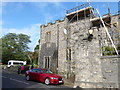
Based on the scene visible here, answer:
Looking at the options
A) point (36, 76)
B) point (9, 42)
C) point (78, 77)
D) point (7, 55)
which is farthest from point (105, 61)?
point (9, 42)

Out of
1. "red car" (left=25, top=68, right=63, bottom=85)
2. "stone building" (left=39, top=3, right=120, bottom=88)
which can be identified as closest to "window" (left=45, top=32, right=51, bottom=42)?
"stone building" (left=39, top=3, right=120, bottom=88)

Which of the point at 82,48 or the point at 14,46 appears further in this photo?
the point at 14,46

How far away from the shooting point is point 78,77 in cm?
1077

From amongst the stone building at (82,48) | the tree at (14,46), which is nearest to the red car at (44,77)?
the stone building at (82,48)

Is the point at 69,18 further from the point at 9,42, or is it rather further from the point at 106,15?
the point at 9,42

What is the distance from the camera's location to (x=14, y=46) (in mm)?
44719

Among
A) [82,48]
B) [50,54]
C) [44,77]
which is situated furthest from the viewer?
[50,54]

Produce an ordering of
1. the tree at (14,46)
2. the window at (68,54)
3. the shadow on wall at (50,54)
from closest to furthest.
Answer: the window at (68,54) < the shadow on wall at (50,54) < the tree at (14,46)

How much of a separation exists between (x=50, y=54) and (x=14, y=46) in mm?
30854

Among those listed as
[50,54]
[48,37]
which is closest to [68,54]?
[50,54]

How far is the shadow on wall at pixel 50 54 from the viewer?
17.5m

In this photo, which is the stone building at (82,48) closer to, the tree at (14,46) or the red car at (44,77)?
the red car at (44,77)

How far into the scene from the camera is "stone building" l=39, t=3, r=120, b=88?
368 inches

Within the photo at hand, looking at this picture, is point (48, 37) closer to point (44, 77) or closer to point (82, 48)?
point (44, 77)
